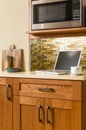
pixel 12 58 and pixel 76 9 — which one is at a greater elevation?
pixel 76 9

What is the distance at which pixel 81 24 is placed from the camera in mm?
2561

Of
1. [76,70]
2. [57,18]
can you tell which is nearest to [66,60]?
[76,70]

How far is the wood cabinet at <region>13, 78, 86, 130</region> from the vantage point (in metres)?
2.35

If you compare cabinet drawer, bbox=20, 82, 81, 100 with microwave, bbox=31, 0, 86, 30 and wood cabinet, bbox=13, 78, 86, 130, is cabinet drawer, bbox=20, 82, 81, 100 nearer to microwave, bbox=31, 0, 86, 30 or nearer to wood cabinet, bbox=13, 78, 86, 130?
wood cabinet, bbox=13, 78, 86, 130

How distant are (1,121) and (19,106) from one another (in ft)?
0.94

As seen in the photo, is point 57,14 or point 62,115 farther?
point 57,14

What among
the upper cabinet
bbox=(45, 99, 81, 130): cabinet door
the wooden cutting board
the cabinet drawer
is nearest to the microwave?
the upper cabinet

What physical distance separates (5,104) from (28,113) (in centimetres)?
28

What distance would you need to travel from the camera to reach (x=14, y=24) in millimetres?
3242

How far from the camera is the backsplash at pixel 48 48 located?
2955 mm

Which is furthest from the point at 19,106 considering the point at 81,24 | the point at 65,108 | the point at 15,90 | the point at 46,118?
the point at 81,24

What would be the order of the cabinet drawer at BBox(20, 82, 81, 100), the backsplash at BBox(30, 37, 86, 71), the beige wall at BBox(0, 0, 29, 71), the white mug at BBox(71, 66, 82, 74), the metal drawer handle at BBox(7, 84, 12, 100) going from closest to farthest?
the cabinet drawer at BBox(20, 82, 81, 100), the white mug at BBox(71, 66, 82, 74), the metal drawer handle at BBox(7, 84, 12, 100), the backsplash at BBox(30, 37, 86, 71), the beige wall at BBox(0, 0, 29, 71)

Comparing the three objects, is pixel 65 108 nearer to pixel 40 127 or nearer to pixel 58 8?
pixel 40 127

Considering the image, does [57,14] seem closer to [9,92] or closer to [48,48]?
[48,48]
